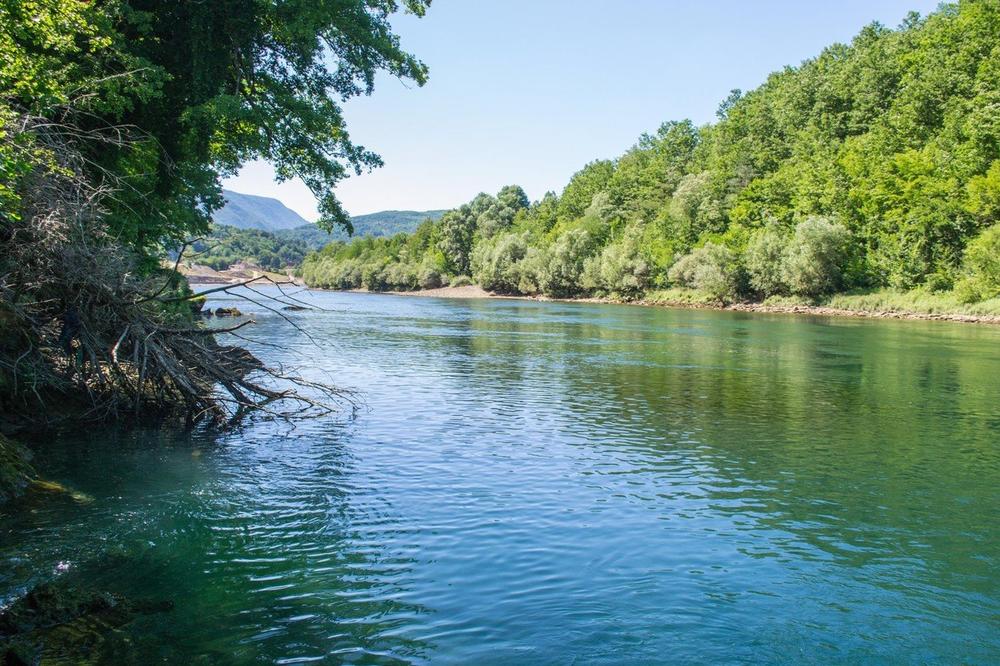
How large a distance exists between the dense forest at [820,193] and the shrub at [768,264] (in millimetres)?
235

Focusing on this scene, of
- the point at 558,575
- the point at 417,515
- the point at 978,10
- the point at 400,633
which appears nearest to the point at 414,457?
the point at 417,515

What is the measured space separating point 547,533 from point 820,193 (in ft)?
359

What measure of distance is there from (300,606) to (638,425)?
A: 13.7m

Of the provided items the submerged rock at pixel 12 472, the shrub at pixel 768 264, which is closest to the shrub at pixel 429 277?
the shrub at pixel 768 264

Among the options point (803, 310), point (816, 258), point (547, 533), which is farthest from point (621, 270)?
point (547, 533)

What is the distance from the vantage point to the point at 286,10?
2048cm

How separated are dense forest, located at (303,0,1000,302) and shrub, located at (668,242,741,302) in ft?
0.95

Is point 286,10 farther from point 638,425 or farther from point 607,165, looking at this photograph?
point 607,165

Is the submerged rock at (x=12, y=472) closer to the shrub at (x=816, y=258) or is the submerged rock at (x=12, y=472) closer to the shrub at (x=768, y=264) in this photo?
the shrub at (x=816, y=258)

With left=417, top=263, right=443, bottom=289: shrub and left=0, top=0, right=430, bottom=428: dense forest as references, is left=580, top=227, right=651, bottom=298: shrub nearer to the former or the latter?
left=417, top=263, right=443, bottom=289: shrub

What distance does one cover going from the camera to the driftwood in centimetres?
1475

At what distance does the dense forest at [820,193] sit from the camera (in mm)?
85250

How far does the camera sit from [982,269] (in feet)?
236

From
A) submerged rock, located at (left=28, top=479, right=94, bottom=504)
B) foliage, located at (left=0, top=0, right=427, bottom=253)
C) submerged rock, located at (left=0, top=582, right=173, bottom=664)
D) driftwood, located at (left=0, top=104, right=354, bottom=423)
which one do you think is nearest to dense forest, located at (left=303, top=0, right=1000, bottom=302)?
foliage, located at (left=0, top=0, right=427, bottom=253)
